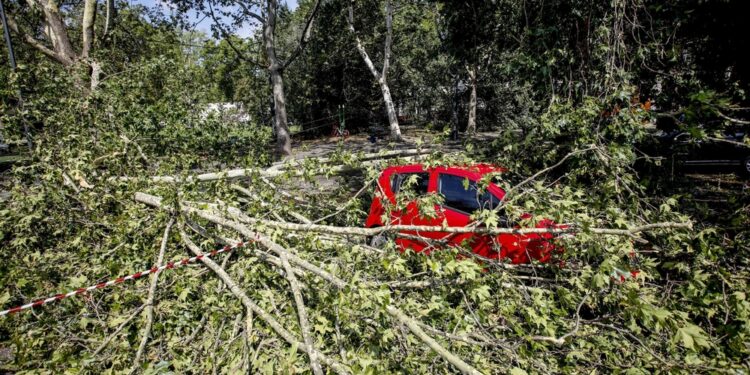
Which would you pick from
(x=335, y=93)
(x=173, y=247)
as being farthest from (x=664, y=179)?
(x=335, y=93)

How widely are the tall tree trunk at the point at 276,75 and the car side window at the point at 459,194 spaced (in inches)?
401

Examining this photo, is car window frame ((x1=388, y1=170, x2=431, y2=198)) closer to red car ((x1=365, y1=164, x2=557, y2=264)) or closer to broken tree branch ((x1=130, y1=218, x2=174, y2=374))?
red car ((x1=365, y1=164, x2=557, y2=264))

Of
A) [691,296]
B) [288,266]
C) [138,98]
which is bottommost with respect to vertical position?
[691,296]

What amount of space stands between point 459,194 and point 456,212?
0.25 m

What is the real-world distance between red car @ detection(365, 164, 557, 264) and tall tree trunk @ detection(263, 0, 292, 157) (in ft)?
32.0

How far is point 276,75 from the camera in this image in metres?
13.7

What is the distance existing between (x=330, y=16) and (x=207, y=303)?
1641cm

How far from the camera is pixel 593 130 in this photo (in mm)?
4961

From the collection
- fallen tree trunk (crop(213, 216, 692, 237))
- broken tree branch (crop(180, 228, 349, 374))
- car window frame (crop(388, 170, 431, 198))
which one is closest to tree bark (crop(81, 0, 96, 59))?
broken tree branch (crop(180, 228, 349, 374))

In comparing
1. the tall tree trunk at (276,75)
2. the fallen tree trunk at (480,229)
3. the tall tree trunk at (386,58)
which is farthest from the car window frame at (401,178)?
the tall tree trunk at (386,58)

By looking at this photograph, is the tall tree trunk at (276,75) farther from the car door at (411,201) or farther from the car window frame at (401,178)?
the car door at (411,201)

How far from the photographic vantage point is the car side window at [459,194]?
14.7 feet

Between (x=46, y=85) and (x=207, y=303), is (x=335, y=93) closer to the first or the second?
(x=46, y=85)

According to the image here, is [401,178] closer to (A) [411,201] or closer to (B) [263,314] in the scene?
(A) [411,201]
